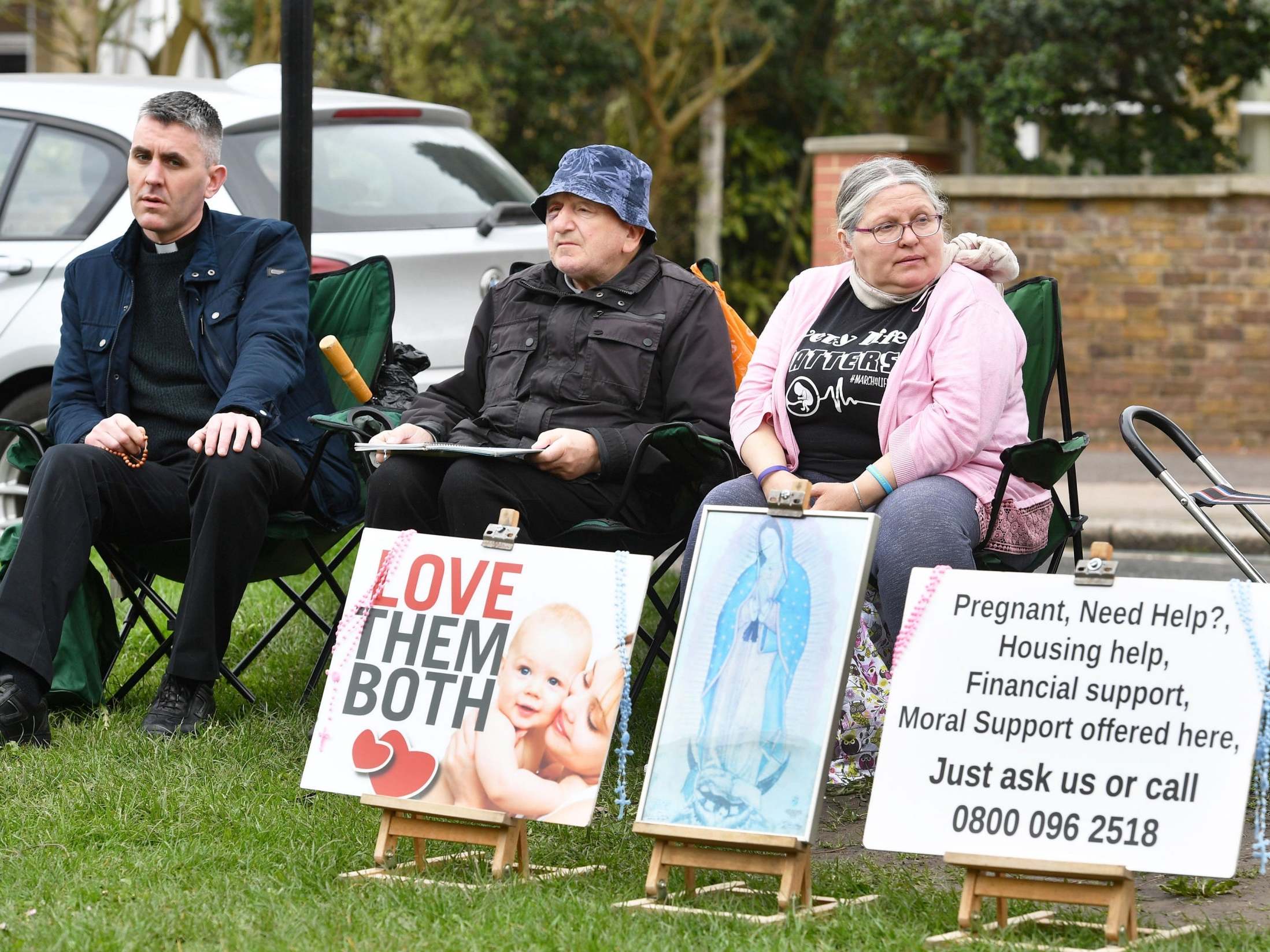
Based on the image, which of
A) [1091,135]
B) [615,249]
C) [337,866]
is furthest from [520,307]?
[1091,135]

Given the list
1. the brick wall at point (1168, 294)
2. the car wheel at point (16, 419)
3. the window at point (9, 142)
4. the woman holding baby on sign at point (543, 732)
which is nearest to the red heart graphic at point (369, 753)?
the woman holding baby on sign at point (543, 732)

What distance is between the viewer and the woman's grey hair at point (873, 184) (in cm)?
398

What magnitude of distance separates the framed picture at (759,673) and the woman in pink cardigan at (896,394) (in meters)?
0.52

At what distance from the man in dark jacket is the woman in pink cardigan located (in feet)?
3.98

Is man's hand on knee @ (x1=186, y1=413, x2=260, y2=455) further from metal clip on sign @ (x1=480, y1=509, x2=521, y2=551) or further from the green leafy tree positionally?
the green leafy tree

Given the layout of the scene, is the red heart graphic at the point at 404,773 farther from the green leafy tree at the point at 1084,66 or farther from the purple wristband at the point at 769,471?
the green leafy tree at the point at 1084,66

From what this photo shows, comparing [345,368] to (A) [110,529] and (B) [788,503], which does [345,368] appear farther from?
Answer: (B) [788,503]

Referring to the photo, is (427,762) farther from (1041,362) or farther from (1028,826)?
(1041,362)

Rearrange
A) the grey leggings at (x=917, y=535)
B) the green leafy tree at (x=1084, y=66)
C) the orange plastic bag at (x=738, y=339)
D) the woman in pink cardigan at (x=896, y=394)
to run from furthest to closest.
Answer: the green leafy tree at (x=1084, y=66) → the orange plastic bag at (x=738, y=339) → the woman in pink cardigan at (x=896, y=394) → the grey leggings at (x=917, y=535)

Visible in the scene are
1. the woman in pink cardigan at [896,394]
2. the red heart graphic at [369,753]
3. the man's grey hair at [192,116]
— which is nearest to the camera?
the red heart graphic at [369,753]

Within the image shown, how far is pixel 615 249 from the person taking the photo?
430 cm

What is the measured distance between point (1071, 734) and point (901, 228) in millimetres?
1418

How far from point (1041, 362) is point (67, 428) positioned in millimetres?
2520

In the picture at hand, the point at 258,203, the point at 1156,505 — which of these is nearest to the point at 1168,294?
the point at 1156,505
